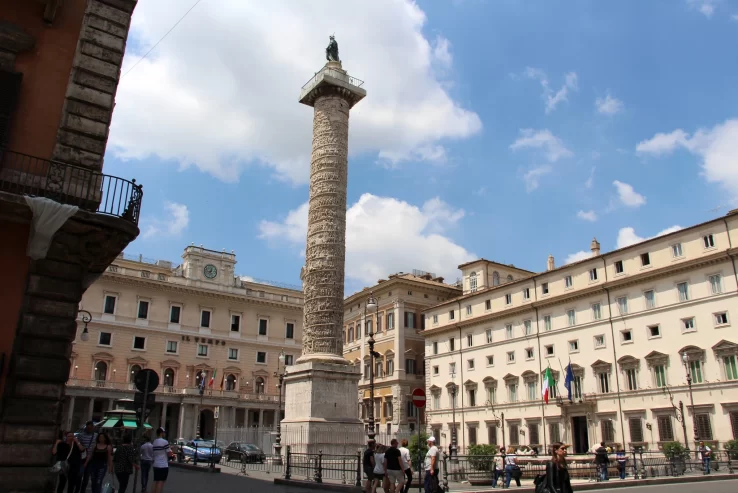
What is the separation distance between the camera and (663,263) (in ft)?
108

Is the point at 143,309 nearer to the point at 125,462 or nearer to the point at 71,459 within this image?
the point at 125,462

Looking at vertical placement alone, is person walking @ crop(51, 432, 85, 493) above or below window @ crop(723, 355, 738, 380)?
below

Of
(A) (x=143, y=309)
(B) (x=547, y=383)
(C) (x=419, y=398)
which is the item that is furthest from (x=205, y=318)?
(C) (x=419, y=398)

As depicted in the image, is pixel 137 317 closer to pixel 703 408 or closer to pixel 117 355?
pixel 117 355

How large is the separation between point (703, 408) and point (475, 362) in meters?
16.3

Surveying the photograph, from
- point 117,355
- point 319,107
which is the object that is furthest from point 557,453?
point 117,355

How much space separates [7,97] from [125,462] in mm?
6898

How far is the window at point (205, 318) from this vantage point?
5069cm

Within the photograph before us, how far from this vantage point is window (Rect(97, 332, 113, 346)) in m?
45.3

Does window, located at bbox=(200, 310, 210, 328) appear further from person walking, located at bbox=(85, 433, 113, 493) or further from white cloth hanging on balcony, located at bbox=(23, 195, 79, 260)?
white cloth hanging on balcony, located at bbox=(23, 195, 79, 260)

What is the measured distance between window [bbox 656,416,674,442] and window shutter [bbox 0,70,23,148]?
31435 millimetres

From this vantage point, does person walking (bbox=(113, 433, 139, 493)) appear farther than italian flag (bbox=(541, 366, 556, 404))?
No

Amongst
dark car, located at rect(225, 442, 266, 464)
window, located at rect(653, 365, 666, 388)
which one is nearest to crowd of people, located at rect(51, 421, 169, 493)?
dark car, located at rect(225, 442, 266, 464)

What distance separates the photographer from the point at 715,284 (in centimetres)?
3053
